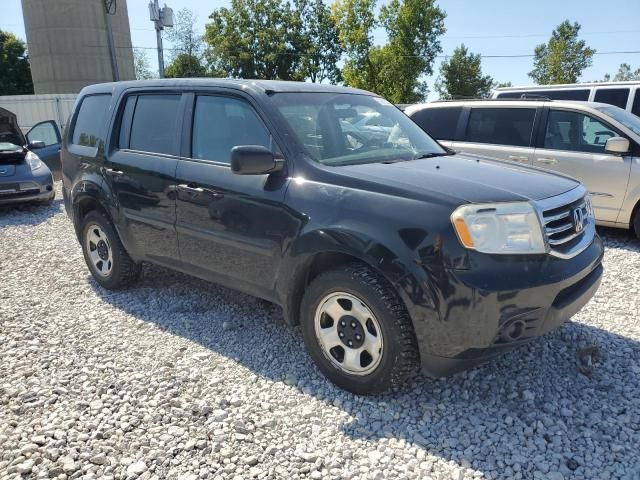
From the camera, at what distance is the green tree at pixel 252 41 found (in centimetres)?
4759

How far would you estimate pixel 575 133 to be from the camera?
6566mm

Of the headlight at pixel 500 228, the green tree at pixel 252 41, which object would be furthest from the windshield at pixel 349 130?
the green tree at pixel 252 41

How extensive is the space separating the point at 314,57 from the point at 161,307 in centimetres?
4763

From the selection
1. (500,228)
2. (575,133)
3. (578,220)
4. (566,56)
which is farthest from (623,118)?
(566,56)

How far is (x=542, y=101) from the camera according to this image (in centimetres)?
682

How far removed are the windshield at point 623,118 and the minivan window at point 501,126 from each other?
0.84 m

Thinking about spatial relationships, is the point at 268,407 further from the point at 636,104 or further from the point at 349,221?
the point at 636,104

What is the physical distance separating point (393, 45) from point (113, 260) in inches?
1170

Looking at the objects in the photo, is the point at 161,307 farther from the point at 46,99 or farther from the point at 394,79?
the point at 394,79

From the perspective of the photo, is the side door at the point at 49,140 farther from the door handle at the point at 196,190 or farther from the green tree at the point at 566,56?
the green tree at the point at 566,56

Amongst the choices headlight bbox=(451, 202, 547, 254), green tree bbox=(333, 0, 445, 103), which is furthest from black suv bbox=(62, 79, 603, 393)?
green tree bbox=(333, 0, 445, 103)

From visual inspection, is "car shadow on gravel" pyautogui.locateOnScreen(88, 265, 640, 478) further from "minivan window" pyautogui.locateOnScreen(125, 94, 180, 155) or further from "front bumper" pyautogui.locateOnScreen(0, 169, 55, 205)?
"front bumper" pyautogui.locateOnScreen(0, 169, 55, 205)

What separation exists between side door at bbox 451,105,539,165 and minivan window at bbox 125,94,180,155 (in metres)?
4.46

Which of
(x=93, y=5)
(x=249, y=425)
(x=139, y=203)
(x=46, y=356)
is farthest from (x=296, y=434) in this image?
(x=93, y=5)
